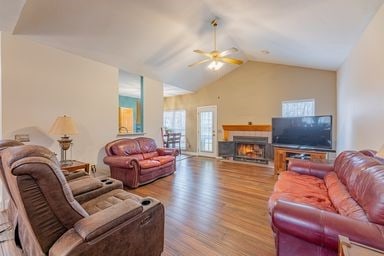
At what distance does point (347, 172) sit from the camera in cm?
209

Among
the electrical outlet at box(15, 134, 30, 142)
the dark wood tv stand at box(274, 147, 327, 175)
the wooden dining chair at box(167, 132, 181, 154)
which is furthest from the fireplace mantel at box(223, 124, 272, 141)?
the electrical outlet at box(15, 134, 30, 142)

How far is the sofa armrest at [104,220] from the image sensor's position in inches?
46.4

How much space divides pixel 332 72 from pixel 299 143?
2.16 metres

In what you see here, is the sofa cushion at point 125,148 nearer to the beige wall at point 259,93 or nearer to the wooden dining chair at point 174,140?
the wooden dining chair at point 174,140

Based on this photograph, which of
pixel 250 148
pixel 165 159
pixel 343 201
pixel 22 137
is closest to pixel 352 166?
pixel 343 201

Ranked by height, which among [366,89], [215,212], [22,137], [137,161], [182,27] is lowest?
[215,212]

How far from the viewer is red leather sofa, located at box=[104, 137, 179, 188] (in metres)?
3.76

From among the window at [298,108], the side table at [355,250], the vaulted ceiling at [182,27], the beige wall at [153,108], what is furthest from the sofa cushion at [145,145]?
the side table at [355,250]

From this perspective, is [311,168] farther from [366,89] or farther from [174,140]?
[174,140]

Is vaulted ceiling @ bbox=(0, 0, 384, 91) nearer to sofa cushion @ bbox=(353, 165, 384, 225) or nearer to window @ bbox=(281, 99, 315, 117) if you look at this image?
window @ bbox=(281, 99, 315, 117)

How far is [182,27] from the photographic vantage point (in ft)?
12.5

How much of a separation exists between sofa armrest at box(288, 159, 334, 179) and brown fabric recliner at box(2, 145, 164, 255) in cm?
257

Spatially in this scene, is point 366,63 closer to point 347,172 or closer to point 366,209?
point 347,172

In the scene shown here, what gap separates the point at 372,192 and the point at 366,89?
2.03 m
